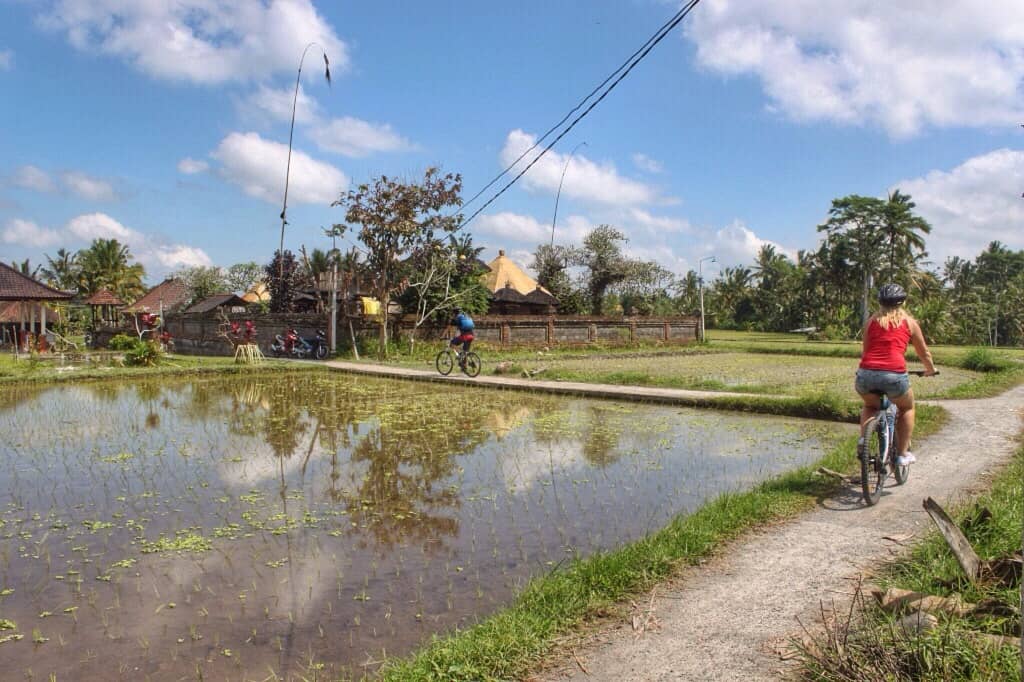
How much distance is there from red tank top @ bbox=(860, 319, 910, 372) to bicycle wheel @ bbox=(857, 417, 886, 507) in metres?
0.41

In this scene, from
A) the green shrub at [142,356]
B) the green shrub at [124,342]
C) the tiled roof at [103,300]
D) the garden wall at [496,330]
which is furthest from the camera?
the tiled roof at [103,300]

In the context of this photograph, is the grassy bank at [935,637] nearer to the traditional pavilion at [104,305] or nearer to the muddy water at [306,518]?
the muddy water at [306,518]

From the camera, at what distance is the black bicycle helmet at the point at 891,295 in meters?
4.85

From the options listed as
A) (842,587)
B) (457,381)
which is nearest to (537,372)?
(457,381)

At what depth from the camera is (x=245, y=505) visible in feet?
17.6

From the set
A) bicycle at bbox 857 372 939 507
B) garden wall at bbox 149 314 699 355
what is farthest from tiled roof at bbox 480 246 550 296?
bicycle at bbox 857 372 939 507

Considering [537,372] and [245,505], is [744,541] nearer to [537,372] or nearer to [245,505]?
[245,505]

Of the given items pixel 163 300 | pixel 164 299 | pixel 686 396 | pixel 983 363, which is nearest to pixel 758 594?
pixel 686 396

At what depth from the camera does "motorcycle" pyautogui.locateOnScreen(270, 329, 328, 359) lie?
22406 mm

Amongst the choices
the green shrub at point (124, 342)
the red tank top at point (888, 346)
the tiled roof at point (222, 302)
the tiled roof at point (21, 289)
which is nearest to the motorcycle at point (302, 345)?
the green shrub at point (124, 342)

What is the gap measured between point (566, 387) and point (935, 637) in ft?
35.1

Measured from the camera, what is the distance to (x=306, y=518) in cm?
500

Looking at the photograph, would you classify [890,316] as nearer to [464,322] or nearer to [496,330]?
[464,322]

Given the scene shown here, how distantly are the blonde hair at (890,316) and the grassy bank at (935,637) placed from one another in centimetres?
176
